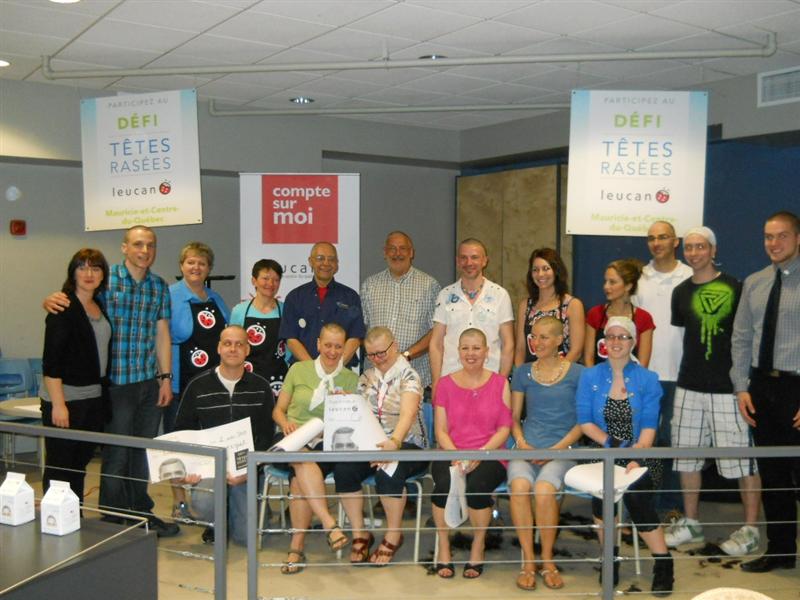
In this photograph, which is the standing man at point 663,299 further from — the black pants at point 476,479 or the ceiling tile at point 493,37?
the ceiling tile at point 493,37

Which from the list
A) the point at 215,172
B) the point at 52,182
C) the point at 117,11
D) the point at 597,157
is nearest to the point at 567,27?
the point at 597,157

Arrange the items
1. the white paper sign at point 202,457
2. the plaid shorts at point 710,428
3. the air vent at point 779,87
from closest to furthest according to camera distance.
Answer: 1. the white paper sign at point 202,457
2. the plaid shorts at point 710,428
3. the air vent at point 779,87

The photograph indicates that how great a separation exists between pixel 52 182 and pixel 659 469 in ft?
19.6

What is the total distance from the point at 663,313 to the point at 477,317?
43.1 inches

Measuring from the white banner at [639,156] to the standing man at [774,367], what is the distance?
1.06 meters

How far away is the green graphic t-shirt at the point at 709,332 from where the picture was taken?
453 centimetres

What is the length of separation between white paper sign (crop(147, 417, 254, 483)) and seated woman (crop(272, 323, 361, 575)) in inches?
12.3

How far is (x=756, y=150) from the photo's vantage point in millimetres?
7203

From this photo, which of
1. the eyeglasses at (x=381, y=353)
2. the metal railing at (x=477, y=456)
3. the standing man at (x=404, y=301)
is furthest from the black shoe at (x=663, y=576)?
the standing man at (x=404, y=301)

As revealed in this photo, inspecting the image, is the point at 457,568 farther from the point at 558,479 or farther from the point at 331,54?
the point at 331,54

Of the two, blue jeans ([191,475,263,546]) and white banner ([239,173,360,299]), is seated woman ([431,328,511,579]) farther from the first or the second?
white banner ([239,173,360,299])

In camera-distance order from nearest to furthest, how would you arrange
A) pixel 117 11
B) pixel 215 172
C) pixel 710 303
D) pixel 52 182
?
1. pixel 710 303
2. pixel 117 11
3. pixel 52 182
4. pixel 215 172

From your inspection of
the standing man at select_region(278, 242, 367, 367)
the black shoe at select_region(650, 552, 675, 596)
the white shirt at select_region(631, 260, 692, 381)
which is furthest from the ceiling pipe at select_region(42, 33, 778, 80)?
the black shoe at select_region(650, 552, 675, 596)

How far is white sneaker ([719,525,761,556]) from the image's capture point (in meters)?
4.57
